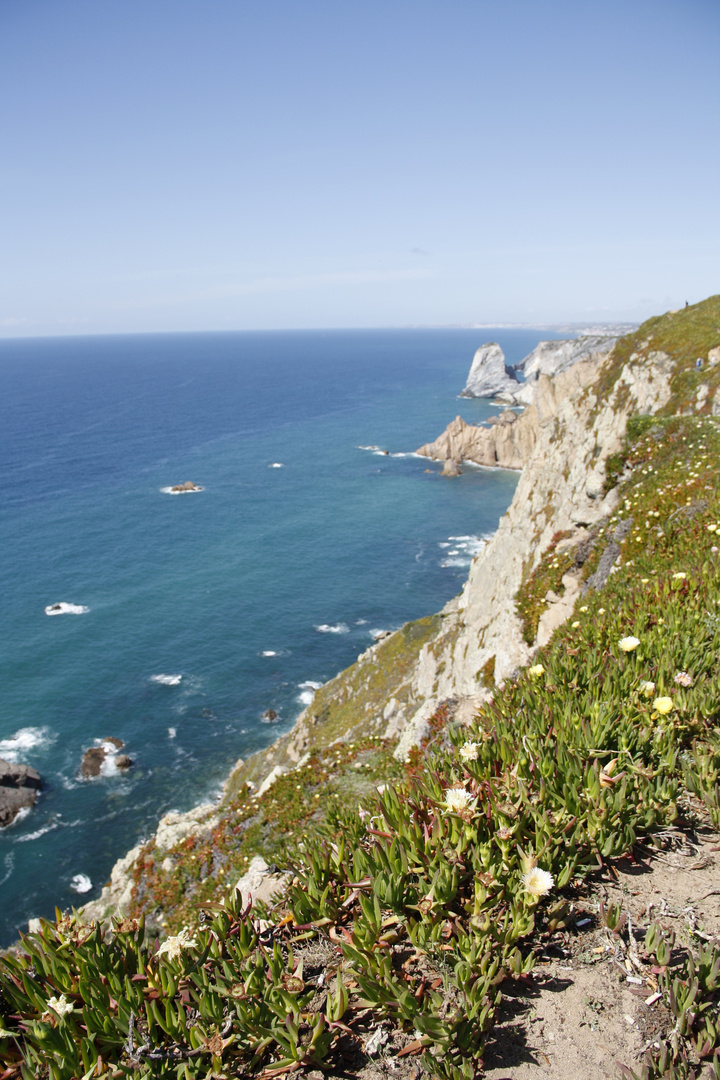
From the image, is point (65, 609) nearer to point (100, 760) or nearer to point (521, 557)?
point (100, 760)

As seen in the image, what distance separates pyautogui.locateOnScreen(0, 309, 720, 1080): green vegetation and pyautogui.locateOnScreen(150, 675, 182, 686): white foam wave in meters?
47.3

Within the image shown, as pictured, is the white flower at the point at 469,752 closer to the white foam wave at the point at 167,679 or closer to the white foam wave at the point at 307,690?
the white foam wave at the point at 307,690

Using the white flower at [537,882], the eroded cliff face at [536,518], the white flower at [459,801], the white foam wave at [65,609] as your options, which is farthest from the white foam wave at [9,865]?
the white flower at [537,882]

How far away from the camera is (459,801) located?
494 centimetres

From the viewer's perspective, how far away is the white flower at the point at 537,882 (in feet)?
14.5

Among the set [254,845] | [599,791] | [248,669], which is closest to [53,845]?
[248,669]

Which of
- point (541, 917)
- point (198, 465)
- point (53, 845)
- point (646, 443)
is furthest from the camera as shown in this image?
point (198, 465)

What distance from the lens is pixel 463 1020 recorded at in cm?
380

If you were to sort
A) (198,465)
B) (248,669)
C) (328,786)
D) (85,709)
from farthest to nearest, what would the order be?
(198,465) < (248,669) < (85,709) < (328,786)

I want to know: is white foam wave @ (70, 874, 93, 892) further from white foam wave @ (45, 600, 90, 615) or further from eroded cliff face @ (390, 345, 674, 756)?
white foam wave @ (45, 600, 90, 615)

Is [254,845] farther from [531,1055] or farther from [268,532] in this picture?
[268,532]

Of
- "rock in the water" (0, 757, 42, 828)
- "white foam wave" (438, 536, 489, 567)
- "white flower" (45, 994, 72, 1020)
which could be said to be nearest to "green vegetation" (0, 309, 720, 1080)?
"white flower" (45, 994, 72, 1020)

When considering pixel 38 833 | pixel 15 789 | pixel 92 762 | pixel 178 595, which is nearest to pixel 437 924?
pixel 38 833

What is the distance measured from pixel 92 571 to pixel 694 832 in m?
71.0
